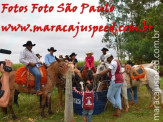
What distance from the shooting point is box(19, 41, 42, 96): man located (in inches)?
290

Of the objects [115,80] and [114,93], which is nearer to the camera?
[115,80]

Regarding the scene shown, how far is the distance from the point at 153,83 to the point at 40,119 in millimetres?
4908

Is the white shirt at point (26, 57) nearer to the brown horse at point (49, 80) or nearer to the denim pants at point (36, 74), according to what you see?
the denim pants at point (36, 74)

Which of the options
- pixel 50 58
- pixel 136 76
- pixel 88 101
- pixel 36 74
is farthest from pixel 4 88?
pixel 50 58

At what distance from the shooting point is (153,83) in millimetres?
8695

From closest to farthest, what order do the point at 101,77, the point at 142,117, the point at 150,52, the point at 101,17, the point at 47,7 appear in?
the point at 142,117
the point at 101,77
the point at 47,7
the point at 150,52
the point at 101,17

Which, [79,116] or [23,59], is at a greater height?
[23,59]

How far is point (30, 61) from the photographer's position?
7.61 meters

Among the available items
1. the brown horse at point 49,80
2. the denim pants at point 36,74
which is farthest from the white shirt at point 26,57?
the brown horse at point 49,80

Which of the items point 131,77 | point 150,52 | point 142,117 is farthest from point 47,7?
point 150,52

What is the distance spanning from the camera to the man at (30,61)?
24.2ft

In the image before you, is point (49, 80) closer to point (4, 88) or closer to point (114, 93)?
point (114, 93)

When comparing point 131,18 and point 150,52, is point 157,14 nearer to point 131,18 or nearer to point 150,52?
point 150,52

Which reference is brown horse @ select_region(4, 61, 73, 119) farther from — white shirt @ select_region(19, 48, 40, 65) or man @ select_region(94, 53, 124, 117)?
man @ select_region(94, 53, 124, 117)
